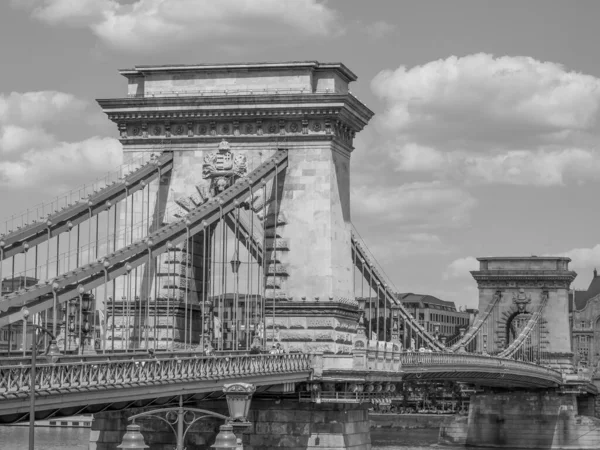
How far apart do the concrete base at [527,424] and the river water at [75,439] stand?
2.17 meters

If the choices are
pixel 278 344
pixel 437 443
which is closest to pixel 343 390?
pixel 278 344

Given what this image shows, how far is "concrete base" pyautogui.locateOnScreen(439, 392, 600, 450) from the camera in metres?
132

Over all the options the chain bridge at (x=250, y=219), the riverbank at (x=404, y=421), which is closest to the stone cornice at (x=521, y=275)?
the riverbank at (x=404, y=421)

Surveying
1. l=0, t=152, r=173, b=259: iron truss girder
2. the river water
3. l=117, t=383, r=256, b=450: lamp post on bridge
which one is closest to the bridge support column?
l=0, t=152, r=173, b=259: iron truss girder

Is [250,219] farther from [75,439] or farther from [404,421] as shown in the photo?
[404,421]

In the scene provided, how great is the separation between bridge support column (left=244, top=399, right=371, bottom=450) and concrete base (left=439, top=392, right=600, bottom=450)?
72.1 metres

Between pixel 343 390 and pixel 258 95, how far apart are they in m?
12.9

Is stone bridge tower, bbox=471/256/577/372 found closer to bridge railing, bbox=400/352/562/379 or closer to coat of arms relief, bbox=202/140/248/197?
bridge railing, bbox=400/352/562/379

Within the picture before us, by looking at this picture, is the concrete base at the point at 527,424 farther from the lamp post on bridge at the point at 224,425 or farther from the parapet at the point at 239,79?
the lamp post on bridge at the point at 224,425

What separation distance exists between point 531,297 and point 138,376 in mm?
104503

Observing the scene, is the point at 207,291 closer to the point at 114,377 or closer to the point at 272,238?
the point at 272,238

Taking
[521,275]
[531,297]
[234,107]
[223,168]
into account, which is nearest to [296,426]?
[223,168]

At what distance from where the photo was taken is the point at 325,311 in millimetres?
64562

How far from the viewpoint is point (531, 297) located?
147 m
